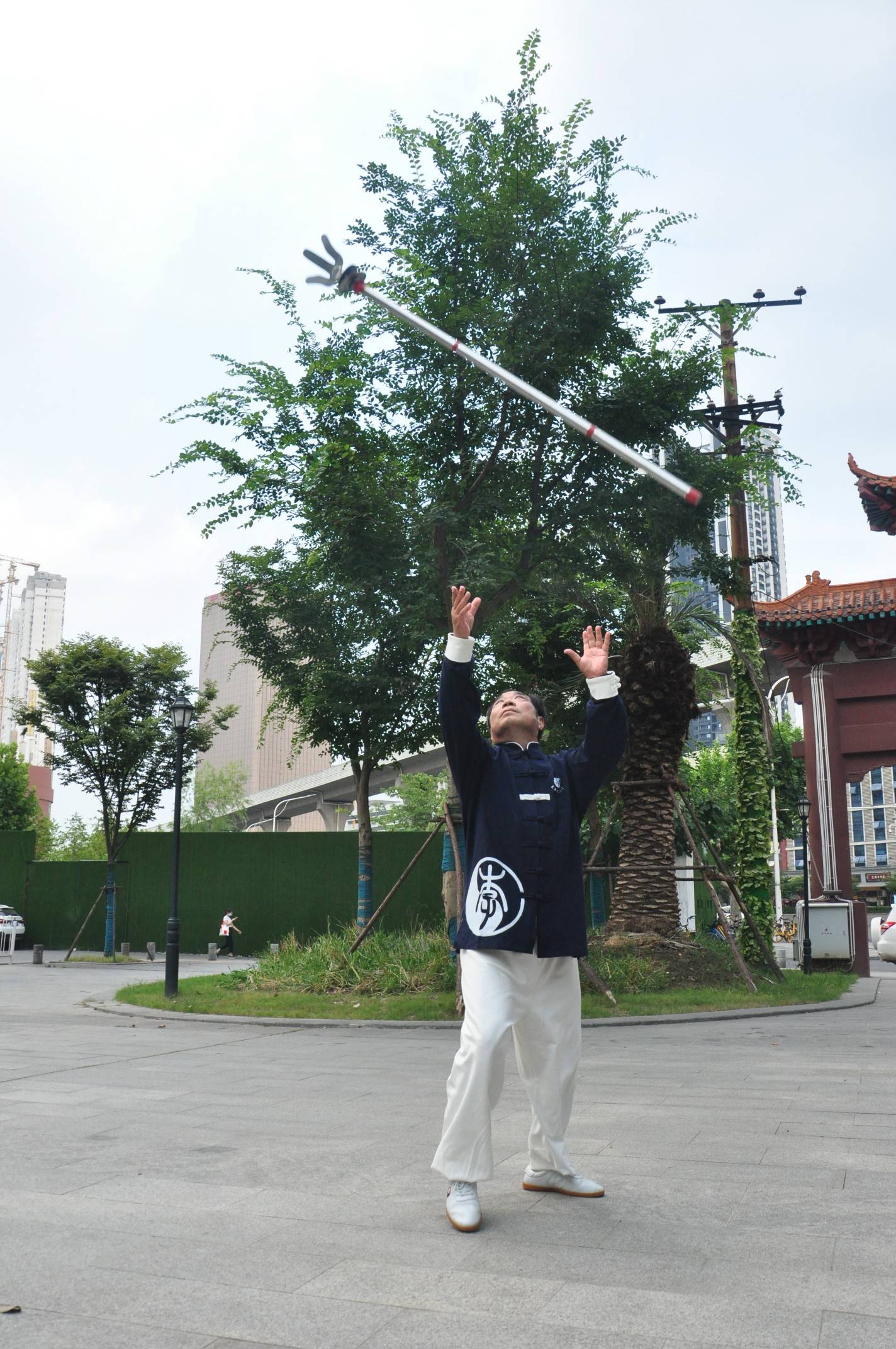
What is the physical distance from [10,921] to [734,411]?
20935mm

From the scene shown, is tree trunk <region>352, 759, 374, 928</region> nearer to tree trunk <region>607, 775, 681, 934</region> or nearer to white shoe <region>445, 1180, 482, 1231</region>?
tree trunk <region>607, 775, 681, 934</region>

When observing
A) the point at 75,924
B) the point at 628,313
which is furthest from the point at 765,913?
the point at 75,924

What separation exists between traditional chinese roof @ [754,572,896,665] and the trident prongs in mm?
14570

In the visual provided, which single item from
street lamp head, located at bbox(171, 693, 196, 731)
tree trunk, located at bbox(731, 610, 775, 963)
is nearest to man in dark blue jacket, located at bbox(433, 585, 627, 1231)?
street lamp head, located at bbox(171, 693, 196, 731)

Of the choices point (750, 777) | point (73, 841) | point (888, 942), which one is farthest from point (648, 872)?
point (73, 841)

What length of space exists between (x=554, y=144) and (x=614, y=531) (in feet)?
14.2

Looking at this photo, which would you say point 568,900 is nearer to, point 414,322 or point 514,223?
point 414,322

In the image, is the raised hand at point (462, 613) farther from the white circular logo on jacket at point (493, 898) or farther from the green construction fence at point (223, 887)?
the green construction fence at point (223, 887)

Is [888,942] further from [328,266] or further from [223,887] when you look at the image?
[223,887]

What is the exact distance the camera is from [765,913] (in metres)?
16.9

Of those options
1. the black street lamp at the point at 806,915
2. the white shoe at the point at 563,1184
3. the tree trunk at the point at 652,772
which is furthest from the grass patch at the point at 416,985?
the white shoe at the point at 563,1184

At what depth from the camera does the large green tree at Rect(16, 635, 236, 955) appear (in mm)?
23906

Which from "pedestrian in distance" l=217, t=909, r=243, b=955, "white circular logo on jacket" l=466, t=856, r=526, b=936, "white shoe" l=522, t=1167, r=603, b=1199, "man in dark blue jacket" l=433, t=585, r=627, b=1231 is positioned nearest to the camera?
"man in dark blue jacket" l=433, t=585, r=627, b=1231

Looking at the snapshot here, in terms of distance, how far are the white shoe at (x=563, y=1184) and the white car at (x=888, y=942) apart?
41.8 ft
